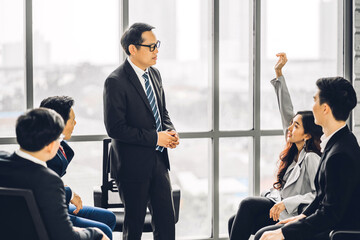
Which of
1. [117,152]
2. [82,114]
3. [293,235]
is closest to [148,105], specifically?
[117,152]

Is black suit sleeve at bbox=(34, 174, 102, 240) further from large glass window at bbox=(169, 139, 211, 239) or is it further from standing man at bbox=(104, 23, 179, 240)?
large glass window at bbox=(169, 139, 211, 239)

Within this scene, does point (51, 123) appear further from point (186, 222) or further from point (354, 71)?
point (354, 71)

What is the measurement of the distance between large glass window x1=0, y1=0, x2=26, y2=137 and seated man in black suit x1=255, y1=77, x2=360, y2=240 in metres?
1.89

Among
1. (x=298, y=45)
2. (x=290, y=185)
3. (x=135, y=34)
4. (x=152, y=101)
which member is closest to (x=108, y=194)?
(x=152, y=101)

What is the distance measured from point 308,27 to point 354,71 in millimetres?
482

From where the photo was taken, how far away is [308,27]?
3.89 meters

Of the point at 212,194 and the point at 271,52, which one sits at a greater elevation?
the point at 271,52

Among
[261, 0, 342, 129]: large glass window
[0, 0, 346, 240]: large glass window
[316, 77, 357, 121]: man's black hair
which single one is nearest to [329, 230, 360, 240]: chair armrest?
[316, 77, 357, 121]: man's black hair

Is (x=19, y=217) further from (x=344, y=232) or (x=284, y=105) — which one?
(x=284, y=105)

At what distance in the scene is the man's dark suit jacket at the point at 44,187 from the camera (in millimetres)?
1673

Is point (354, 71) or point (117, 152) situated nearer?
point (117, 152)

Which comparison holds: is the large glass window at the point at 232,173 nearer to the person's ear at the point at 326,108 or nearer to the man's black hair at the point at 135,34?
the man's black hair at the point at 135,34

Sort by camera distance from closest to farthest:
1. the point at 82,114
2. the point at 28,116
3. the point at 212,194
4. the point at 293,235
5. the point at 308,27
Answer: the point at 28,116
the point at 293,235
the point at 82,114
the point at 212,194
the point at 308,27

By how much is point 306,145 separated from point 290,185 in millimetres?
233
